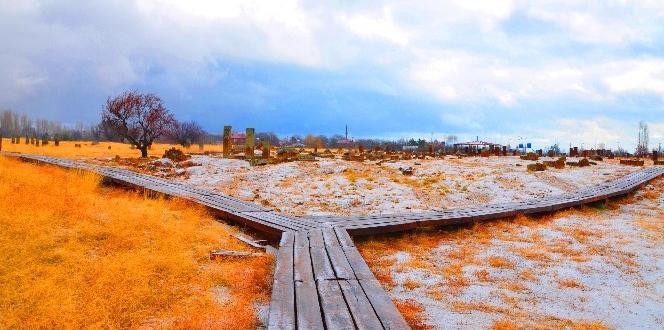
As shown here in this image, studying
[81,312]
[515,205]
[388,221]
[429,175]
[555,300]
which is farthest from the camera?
[429,175]

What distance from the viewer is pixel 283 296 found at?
16.0 feet

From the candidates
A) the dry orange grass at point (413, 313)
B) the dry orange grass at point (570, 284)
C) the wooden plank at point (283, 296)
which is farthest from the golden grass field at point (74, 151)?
the dry orange grass at point (570, 284)

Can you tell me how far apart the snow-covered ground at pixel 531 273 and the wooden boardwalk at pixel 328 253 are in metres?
0.46

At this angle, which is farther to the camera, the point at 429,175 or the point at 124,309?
the point at 429,175

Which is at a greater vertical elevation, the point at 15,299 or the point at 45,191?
the point at 45,191

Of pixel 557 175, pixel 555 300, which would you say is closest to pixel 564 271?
pixel 555 300

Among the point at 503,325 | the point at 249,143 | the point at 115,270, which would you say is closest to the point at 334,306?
the point at 503,325

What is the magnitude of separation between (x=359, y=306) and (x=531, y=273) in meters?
3.73

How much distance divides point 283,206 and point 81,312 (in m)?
8.07

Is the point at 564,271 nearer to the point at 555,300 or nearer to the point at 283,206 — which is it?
the point at 555,300

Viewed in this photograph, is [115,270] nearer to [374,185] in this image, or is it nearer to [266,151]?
[374,185]

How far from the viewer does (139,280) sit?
19.7ft

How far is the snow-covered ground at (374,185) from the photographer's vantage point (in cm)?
1345

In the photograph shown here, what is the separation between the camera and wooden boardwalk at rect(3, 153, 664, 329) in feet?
14.2
